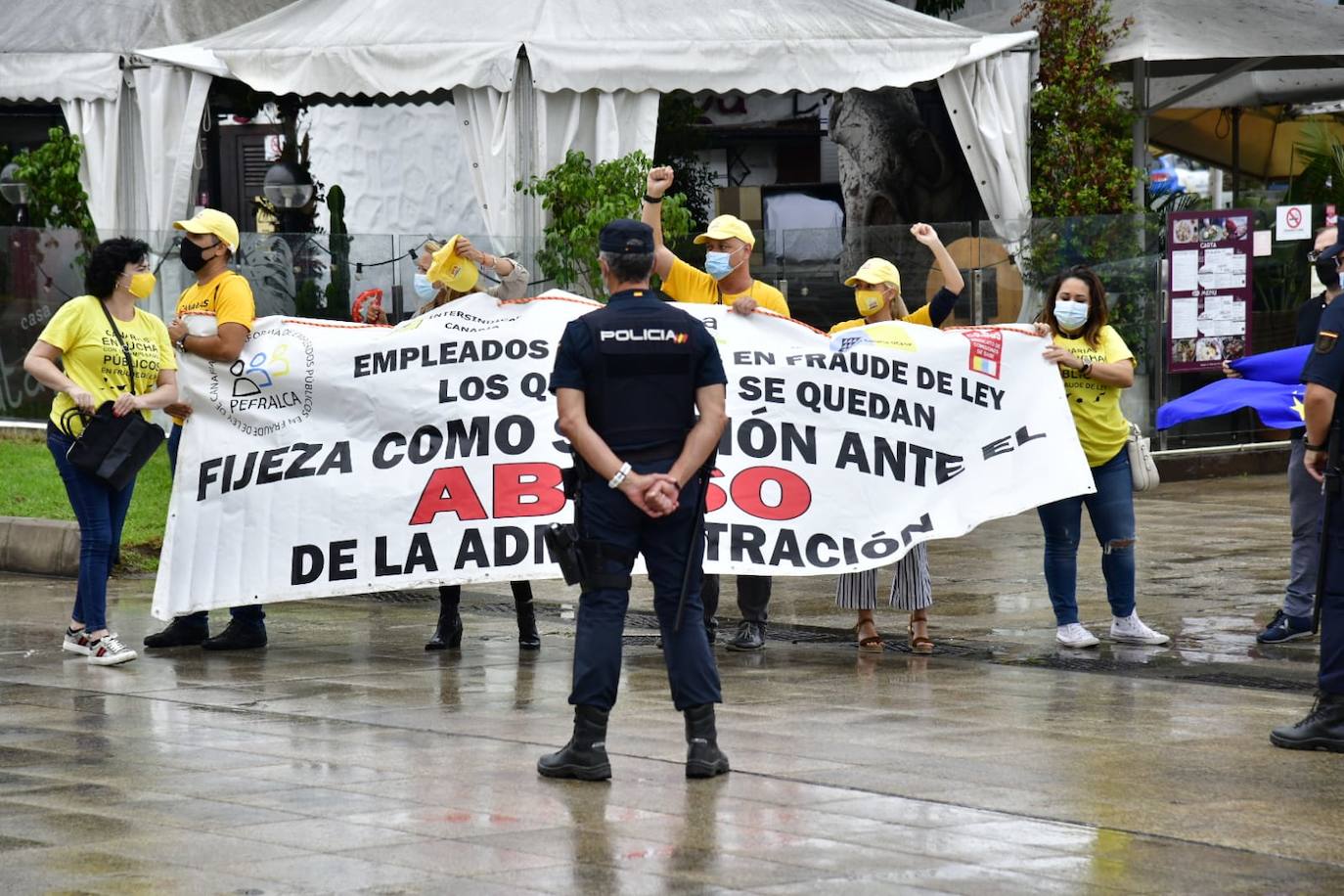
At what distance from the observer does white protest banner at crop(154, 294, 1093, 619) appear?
32.8ft

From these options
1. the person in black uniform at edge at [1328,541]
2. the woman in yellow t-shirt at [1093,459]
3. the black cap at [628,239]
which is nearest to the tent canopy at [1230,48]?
the woman in yellow t-shirt at [1093,459]

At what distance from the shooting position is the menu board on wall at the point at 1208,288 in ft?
59.7

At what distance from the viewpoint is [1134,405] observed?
1844 cm

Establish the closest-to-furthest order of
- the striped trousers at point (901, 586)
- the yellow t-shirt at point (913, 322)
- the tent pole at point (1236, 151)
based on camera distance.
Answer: the striped trousers at point (901, 586) < the yellow t-shirt at point (913, 322) < the tent pole at point (1236, 151)

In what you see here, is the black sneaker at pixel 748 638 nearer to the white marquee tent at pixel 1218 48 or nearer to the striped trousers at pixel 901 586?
the striped trousers at pixel 901 586

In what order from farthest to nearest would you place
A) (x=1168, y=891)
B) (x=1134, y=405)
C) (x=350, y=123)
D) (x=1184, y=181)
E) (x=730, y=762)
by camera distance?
(x=1184, y=181) < (x=350, y=123) < (x=1134, y=405) < (x=730, y=762) < (x=1168, y=891)

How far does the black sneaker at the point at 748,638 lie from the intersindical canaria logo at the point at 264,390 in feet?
7.97

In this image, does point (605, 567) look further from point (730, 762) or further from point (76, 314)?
point (76, 314)

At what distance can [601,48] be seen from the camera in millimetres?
17203

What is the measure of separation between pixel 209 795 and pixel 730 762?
181cm

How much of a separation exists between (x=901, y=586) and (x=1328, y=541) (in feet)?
9.47

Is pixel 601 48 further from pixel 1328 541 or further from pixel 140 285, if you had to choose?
pixel 1328 541

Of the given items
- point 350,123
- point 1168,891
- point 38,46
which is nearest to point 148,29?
point 38,46

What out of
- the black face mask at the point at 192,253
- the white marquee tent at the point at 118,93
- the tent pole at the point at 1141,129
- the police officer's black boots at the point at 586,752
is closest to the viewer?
the police officer's black boots at the point at 586,752
